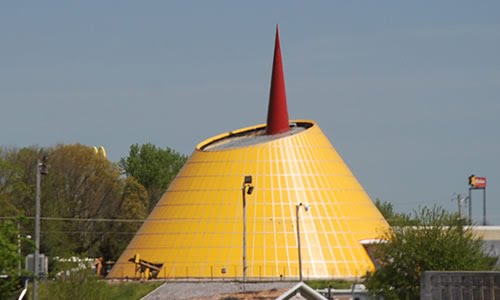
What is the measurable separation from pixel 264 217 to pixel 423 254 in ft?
103

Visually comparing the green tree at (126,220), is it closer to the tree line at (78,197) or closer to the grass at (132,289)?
the tree line at (78,197)

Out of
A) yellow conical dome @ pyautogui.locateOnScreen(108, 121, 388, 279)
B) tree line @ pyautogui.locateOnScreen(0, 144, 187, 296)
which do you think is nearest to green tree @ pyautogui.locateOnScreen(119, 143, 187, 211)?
tree line @ pyautogui.locateOnScreen(0, 144, 187, 296)

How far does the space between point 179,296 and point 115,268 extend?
21.8m

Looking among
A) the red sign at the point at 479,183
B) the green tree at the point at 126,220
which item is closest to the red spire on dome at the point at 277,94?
the red sign at the point at 479,183

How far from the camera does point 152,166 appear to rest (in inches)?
5610

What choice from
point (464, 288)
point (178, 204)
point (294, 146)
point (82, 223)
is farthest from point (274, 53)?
point (464, 288)

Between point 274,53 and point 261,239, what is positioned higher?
point 274,53

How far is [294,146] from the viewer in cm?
9588

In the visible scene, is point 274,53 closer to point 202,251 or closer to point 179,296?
point 202,251

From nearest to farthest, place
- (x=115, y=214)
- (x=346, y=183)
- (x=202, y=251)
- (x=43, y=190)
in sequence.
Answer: (x=202, y=251) → (x=346, y=183) → (x=43, y=190) → (x=115, y=214)

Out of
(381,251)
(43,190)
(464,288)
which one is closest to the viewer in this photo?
(464,288)

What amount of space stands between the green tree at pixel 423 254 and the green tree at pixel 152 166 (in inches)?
3096

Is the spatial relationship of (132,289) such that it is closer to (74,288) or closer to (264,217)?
(264,217)

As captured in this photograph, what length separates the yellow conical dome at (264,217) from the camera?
87250 mm
